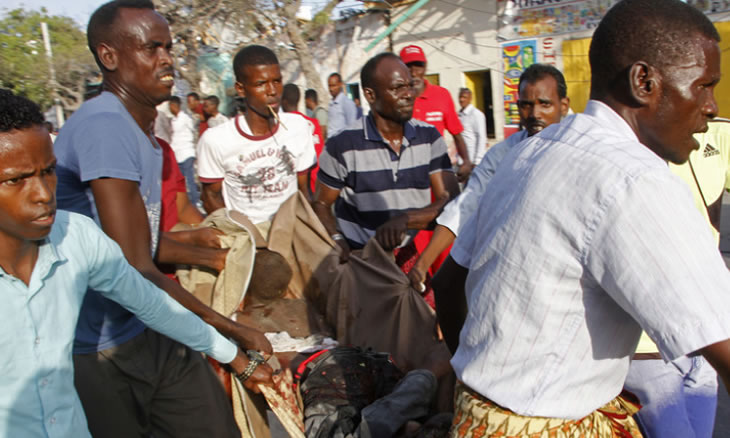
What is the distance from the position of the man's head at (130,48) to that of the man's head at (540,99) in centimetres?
177

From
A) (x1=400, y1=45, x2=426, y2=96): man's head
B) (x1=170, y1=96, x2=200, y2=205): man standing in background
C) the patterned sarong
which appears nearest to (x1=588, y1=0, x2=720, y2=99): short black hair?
the patterned sarong

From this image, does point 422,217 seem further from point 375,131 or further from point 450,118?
point 450,118

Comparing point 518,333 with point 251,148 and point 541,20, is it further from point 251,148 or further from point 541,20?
point 541,20

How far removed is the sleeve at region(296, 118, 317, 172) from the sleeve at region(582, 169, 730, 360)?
3.05m

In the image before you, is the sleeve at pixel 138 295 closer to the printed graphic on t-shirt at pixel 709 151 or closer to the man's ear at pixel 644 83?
the man's ear at pixel 644 83

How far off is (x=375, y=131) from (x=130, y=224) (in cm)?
182

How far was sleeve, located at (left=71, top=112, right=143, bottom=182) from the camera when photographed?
2.03 meters

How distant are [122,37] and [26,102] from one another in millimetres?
785

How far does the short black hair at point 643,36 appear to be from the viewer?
1.24 m

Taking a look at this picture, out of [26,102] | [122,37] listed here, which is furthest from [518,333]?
[122,37]

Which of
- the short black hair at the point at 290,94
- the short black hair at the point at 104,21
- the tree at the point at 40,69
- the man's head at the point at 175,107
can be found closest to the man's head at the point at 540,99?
the short black hair at the point at 104,21

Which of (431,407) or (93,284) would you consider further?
(431,407)

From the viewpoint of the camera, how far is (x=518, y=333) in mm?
1218

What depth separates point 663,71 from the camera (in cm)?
125
